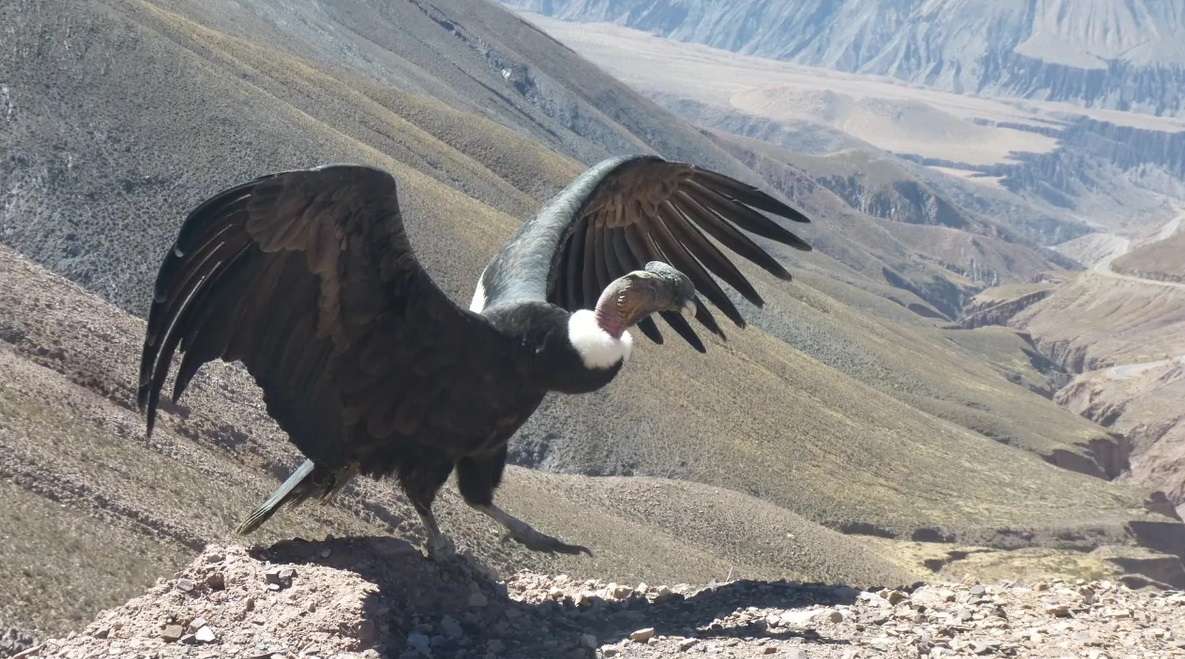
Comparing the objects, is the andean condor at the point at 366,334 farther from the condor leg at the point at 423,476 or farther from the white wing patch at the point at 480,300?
the white wing patch at the point at 480,300

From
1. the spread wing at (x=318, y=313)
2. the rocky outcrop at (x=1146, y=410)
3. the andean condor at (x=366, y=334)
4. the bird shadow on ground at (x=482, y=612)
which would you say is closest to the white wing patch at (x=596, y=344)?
the andean condor at (x=366, y=334)

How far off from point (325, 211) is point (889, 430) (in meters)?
51.1

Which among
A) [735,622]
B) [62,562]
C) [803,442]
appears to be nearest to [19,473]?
[62,562]

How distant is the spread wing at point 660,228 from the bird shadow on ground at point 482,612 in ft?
8.85

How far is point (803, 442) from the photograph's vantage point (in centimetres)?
4956

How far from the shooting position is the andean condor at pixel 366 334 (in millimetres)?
9547

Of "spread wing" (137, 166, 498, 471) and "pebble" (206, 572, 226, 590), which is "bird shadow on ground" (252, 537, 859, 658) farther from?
"spread wing" (137, 166, 498, 471)

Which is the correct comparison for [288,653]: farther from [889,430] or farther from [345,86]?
[345,86]

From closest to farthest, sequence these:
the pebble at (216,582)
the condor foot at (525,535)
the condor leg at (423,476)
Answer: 1. the pebble at (216,582)
2. the condor leg at (423,476)
3. the condor foot at (525,535)

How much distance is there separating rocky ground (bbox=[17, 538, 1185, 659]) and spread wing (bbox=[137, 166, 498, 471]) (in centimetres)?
99

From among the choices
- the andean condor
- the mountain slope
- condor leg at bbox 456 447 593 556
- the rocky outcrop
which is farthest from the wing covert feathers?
the rocky outcrop

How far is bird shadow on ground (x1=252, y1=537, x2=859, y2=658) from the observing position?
1005 cm

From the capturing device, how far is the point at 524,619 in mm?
10859

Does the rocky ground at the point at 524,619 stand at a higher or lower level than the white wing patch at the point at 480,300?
lower
